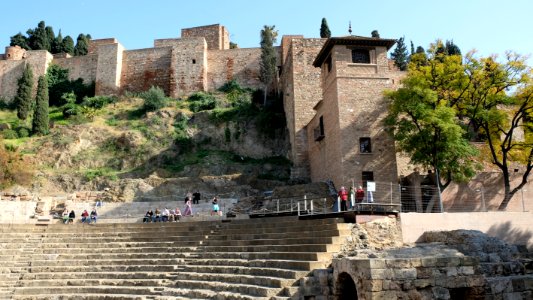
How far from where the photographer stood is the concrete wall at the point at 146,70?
42.4 metres

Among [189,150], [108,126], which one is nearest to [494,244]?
[189,150]

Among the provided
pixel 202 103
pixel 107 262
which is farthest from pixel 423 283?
pixel 202 103

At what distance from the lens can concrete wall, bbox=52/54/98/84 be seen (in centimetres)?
4497

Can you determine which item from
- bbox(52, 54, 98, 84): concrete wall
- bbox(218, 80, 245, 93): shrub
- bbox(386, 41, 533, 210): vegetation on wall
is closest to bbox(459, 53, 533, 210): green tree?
bbox(386, 41, 533, 210): vegetation on wall

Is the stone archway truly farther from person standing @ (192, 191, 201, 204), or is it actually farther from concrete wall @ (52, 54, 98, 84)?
concrete wall @ (52, 54, 98, 84)

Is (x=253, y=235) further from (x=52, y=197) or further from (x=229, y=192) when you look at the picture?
(x=52, y=197)

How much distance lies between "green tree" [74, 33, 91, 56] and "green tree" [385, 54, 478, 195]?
5145 cm

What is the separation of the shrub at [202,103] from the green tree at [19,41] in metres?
32.9

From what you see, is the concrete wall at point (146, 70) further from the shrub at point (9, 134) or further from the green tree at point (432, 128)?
the green tree at point (432, 128)

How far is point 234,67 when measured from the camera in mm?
42281

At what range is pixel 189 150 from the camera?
109 feet

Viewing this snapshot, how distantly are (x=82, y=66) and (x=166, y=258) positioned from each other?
116ft

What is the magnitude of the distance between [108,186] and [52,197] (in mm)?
3494

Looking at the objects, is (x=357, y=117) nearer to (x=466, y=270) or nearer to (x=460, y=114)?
(x=460, y=114)
